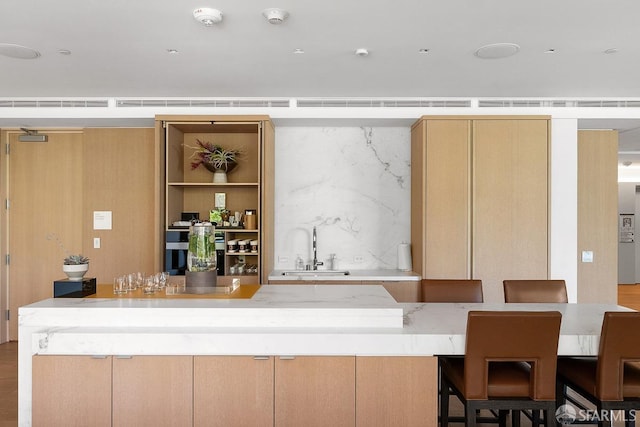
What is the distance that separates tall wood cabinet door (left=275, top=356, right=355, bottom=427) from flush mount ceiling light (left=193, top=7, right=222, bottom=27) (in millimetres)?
2028

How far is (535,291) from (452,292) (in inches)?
24.1

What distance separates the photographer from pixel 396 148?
5023mm

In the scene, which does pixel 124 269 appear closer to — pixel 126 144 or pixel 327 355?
pixel 126 144

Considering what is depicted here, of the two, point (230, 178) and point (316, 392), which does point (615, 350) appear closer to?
point (316, 392)

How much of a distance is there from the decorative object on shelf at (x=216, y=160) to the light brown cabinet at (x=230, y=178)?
0.41ft

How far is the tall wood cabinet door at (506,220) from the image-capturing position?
14.3ft

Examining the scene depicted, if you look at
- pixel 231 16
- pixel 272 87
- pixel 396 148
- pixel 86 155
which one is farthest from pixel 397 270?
pixel 86 155

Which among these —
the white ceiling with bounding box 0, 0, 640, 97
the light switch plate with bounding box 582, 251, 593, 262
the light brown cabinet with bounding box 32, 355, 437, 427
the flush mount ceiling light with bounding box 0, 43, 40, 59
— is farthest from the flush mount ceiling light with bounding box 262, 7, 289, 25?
the light switch plate with bounding box 582, 251, 593, 262

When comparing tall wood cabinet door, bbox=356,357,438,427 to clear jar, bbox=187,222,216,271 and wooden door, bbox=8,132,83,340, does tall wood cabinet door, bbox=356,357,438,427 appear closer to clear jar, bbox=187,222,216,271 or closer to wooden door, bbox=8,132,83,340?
clear jar, bbox=187,222,216,271

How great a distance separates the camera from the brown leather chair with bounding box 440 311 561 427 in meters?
2.08

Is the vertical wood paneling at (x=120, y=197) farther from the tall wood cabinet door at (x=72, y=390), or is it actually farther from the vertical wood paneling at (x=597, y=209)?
the vertical wood paneling at (x=597, y=209)

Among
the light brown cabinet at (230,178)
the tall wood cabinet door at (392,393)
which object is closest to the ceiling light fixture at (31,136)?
the light brown cabinet at (230,178)

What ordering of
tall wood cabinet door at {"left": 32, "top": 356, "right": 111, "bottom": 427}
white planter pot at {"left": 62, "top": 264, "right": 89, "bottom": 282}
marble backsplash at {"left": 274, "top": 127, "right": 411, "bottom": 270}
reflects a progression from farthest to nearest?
marble backsplash at {"left": 274, "top": 127, "right": 411, "bottom": 270} < white planter pot at {"left": 62, "top": 264, "right": 89, "bottom": 282} < tall wood cabinet door at {"left": 32, "top": 356, "right": 111, "bottom": 427}

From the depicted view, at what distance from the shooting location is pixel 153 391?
2.30 meters
